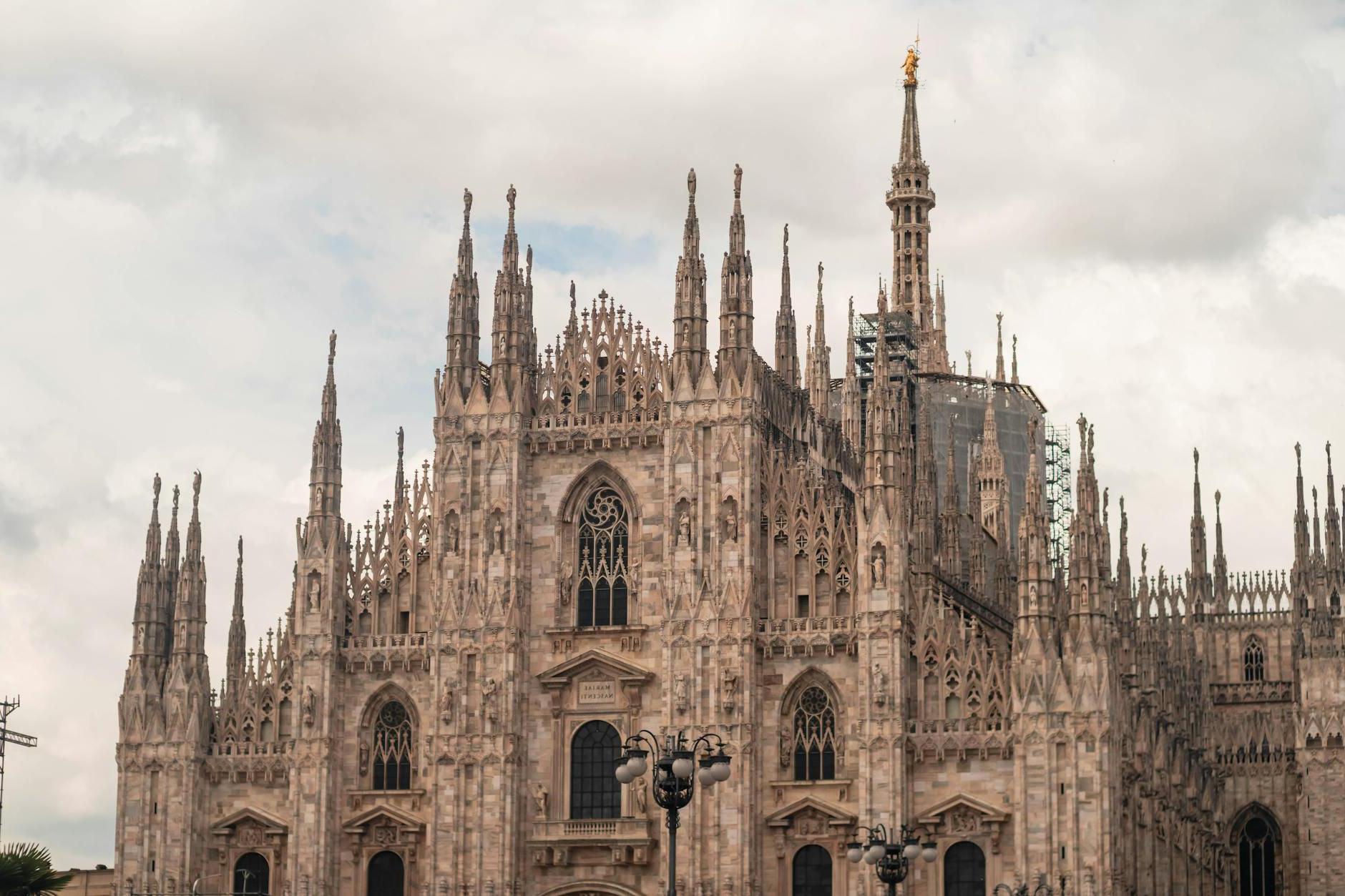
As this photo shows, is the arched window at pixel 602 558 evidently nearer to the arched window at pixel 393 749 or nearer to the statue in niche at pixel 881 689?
the arched window at pixel 393 749

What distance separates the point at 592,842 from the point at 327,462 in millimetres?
14584

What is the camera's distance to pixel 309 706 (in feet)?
235

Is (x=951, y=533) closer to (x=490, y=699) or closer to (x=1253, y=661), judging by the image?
(x=490, y=699)

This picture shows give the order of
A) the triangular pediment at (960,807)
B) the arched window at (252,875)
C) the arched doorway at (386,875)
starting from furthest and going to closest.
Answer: the arched window at (252,875) → the arched doorway at (386,875) → the triangular pediment at (960,807)

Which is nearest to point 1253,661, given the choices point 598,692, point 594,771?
point 598,692

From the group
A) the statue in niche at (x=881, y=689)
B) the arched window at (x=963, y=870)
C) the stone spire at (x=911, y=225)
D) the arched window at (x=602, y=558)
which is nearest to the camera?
the arched window at (x=963, y=870)

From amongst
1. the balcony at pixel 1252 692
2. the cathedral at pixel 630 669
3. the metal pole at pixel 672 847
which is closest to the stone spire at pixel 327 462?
the cathedral at pixel 630 669

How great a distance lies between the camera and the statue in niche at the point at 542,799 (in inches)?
2771

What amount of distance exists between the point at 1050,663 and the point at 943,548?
17.8 m

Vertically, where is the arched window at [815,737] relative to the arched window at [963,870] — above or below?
above

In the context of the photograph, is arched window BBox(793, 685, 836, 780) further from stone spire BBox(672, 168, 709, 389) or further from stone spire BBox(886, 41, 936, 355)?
stone spire BBox(886, 41, 936, 355)

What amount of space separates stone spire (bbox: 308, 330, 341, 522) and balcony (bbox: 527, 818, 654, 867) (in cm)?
1184

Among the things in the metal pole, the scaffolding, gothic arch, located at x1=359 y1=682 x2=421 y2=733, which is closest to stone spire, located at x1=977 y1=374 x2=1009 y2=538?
the scaffolding

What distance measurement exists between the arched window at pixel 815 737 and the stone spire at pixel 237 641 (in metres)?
17.7
